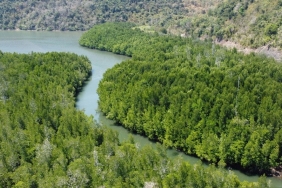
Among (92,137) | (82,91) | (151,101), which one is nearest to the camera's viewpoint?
(92,137)

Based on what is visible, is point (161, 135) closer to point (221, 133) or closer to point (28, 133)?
point (221, 133)

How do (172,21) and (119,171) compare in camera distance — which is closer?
(119,171)

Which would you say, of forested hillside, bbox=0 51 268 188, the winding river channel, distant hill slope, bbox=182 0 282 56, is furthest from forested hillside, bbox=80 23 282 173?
distant hill slope, bbox=182 0 282 56

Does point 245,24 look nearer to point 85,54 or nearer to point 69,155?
point 85,54

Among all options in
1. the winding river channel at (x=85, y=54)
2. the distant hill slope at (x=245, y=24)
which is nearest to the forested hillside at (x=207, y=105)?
the winding river channel at (x=85, y=54)

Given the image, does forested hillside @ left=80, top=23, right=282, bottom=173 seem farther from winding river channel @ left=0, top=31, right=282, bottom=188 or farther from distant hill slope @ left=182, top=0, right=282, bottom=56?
distant hill slope @ left=182, top=0, right=282, bottom=56

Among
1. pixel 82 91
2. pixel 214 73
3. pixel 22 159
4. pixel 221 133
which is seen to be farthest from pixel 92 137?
pixel 82 91
